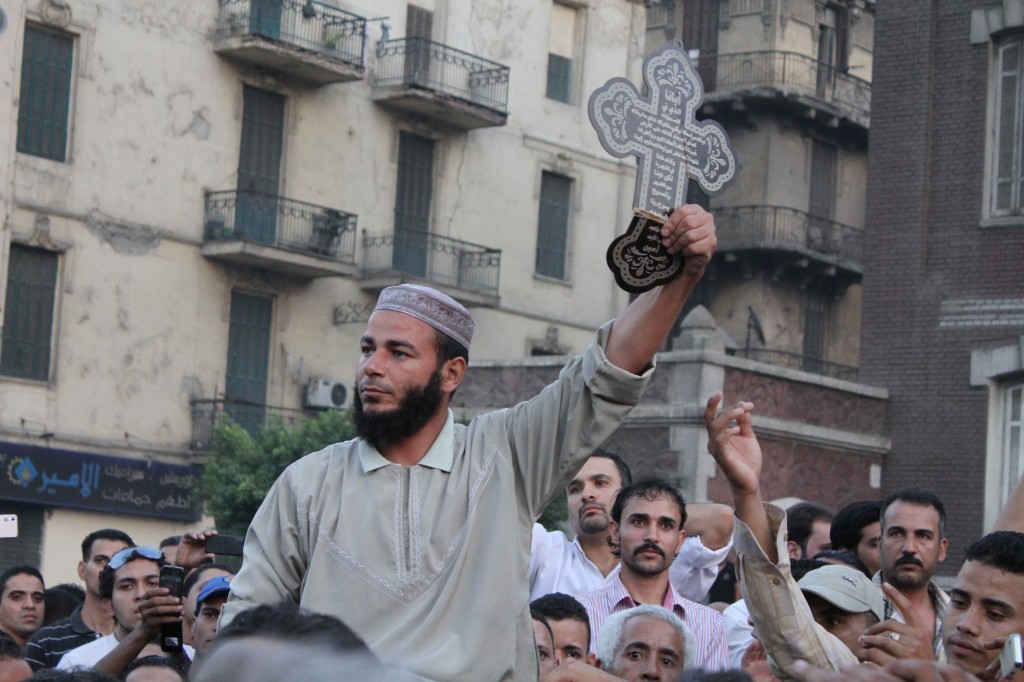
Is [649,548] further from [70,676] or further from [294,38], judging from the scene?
[294,38]

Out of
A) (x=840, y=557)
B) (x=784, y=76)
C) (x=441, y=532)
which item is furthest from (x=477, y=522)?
(x=784, y=76)

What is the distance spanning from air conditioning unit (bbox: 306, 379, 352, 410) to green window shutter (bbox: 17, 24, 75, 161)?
549 cm

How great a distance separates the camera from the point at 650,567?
25.8 feet

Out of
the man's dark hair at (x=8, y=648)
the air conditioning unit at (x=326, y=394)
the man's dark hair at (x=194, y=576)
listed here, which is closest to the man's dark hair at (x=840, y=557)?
the man's dark hair at (x=194, y=576)

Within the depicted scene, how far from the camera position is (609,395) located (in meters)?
4.88

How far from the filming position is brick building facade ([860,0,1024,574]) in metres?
19.4

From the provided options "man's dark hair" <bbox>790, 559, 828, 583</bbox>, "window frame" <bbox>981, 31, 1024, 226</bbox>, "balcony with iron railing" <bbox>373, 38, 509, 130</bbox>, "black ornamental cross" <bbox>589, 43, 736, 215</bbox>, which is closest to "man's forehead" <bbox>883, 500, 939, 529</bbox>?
"man's dark hair" <bbox>790, 559, 828, 583</bbox>

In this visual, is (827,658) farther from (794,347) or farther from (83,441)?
(794,347)

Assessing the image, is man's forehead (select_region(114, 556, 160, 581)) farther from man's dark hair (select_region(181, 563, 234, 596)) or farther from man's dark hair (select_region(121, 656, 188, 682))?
man's dark hair (select_region(121, 656, 188, 682))

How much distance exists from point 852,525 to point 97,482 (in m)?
19.3

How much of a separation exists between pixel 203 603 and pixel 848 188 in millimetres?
31406

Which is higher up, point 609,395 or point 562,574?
point 609,395

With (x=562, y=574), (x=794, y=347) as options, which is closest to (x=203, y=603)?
(x=562, y=574)

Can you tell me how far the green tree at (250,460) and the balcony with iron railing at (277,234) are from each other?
307 centimetres
